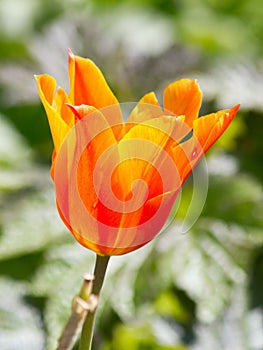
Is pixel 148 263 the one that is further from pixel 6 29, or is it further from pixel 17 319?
pixel 6 29

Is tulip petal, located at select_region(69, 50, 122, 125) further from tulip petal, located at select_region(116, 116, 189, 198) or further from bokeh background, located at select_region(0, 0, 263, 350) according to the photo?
bokeh background, located at select_region(0, 0, 263, 350)

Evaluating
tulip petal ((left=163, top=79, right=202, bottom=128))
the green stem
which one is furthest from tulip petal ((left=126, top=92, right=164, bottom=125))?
the green stem

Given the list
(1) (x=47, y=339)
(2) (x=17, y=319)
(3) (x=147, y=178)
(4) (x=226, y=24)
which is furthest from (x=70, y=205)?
(4) (x=226, y=24)

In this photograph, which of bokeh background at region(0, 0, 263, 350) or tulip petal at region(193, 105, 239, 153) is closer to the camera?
tulip petal at region(193, 105, 239, 153)

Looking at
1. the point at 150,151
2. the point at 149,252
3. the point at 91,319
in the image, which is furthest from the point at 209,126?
the point at 149,252

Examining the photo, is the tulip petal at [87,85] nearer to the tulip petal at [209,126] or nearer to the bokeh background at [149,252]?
the tulip petal at [209,126]

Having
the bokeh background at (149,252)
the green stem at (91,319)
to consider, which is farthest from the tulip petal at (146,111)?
the bokeh background at (149,252)
